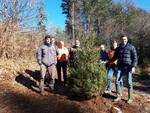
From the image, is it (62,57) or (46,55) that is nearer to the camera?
(46,55)

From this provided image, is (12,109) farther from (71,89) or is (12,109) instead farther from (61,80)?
(61,80)

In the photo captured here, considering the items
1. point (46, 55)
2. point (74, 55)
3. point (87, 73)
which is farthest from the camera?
point (74, 55)

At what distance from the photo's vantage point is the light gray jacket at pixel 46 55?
13.4 meters

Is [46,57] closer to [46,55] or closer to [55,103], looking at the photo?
[46,55]

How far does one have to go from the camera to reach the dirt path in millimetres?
12102

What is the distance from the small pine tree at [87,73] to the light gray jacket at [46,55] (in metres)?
0.77

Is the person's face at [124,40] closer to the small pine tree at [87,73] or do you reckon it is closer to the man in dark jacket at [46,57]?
the small pine tree at [87,73]

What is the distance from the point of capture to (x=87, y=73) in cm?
1301

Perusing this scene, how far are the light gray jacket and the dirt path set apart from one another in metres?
1.08

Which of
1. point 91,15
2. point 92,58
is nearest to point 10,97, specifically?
point 92,58

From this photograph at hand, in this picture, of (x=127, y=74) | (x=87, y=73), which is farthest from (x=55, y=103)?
(x=127, y=74)

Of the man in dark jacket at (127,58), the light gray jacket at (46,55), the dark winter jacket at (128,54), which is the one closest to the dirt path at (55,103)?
the man in dark jacket at (127,58)

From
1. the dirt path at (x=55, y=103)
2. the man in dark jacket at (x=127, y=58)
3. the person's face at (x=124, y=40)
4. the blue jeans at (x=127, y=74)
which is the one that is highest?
the person's face at (x=124, y=40)

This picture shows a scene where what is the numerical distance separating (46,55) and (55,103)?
173 cm
